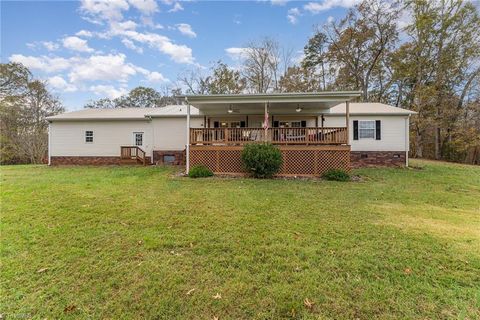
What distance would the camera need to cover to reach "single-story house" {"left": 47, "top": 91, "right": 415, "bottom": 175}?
10516 millimetres

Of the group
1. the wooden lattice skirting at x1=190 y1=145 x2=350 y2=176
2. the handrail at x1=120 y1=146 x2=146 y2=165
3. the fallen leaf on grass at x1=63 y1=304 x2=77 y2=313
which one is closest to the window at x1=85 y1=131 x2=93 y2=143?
the handrail at x1=120 y1=146 x2=146 y2=165

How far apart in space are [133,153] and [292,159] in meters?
10.2

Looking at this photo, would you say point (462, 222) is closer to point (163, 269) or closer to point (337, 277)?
point (337, 277)

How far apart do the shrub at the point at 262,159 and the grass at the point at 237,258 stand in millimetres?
3493

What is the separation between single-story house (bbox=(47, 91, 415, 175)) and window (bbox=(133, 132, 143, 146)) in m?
0.06

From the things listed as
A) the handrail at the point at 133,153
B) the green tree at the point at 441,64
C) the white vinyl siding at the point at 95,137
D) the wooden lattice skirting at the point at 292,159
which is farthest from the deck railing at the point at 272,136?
the green tree at the point at 441,64

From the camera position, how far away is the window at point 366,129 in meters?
14.1

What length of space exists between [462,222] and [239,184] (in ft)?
19.4

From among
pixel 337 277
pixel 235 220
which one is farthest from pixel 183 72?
pixel 337 277

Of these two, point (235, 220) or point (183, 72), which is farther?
point (183, 72)

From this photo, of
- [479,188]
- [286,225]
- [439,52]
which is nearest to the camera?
[286,225]

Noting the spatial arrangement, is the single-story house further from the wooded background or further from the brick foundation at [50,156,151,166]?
the wooded background

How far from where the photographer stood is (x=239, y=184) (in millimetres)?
8703

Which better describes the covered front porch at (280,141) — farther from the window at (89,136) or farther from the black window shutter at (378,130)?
the window at (89,136)
